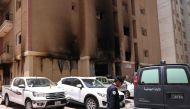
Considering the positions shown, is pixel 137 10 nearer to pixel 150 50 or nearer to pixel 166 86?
pixel 150 50

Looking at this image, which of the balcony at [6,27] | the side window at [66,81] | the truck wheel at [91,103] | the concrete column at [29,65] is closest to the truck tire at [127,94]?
the side window at [66,81]

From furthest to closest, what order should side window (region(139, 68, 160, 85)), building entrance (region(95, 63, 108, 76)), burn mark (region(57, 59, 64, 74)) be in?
1. building entrance (region(95, 63, 108, 76))
2. burn mark (region(57, 59, 64, 74))
3. side window (region(139, 68, 160, 85))

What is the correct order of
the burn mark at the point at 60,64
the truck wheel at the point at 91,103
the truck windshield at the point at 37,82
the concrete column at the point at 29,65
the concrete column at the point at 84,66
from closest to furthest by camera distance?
the truck wheel at the point at 91,103
the truck windshield at the point at 37,82
the concrete column at the point at 29,65
the burn mark at the point at 60,64
the concrete column at the point at 84,66

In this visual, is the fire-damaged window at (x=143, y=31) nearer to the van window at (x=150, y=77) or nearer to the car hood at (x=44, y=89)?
the car hood at (x=44, y=89)

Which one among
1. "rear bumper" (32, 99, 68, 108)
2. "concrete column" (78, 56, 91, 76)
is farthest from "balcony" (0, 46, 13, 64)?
"rear bumper" (32, 99, 68, 108)

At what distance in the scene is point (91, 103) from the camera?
530 inches

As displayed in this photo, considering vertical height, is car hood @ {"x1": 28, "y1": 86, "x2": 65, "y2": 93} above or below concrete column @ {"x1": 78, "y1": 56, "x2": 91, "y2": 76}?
below

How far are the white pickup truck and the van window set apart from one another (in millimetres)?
5621

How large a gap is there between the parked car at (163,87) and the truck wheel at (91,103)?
4.71 metres

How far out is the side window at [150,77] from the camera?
332 inches

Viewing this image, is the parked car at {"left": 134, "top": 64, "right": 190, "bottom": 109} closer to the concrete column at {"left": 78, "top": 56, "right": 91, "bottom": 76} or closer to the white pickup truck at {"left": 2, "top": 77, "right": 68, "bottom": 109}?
the white pickup truck at {"left": 2, "top": 77, "right": 68, "bottom": 109}

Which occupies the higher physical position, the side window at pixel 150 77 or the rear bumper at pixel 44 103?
the side window at pixel 150 77

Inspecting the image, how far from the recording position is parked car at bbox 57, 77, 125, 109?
13126 mm

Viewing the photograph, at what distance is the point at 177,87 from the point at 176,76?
0.35m
